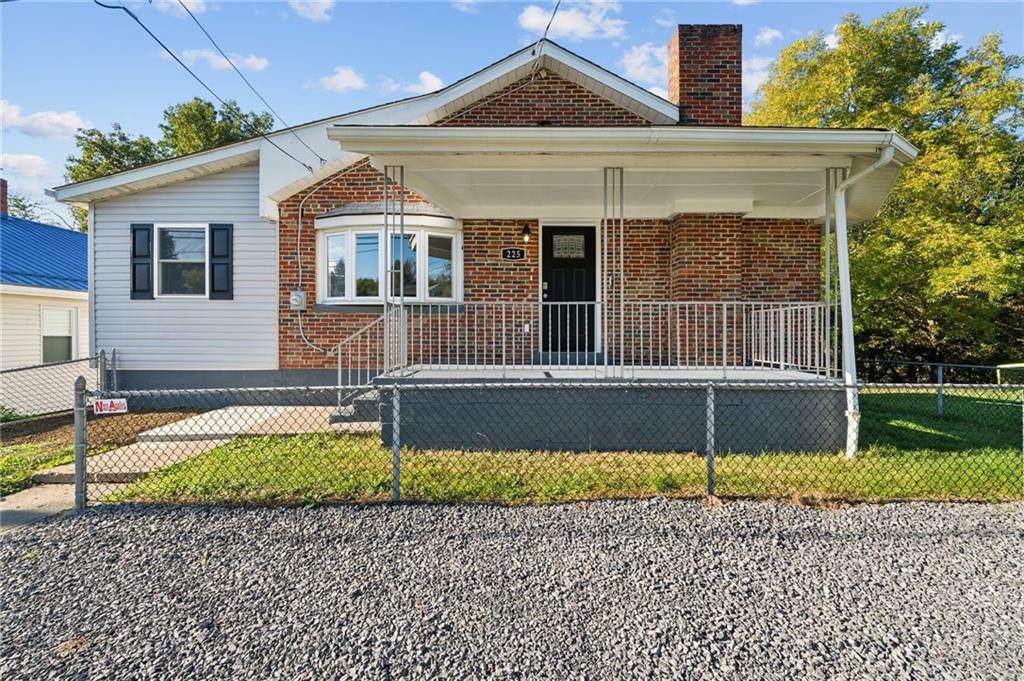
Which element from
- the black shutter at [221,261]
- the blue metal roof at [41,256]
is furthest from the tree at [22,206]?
the black shutter at [221,261]

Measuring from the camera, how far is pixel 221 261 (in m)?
9.18

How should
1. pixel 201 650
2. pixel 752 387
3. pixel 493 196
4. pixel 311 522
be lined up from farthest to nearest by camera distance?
pixel 493 196, pixel 752 387, pixel 311 522, pixel 201 650

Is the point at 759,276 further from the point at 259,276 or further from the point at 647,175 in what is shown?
the point at 259,276

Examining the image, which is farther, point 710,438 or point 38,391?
point 38,391

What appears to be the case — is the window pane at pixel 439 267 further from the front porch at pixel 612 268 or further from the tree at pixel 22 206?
the tree at pixel 22 206

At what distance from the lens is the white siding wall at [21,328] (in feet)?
34.8

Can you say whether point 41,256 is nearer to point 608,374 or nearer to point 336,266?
point 336,266

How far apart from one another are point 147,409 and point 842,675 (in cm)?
1030

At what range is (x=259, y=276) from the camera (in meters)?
9.19

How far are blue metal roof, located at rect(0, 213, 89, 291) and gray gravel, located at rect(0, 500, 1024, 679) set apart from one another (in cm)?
1035

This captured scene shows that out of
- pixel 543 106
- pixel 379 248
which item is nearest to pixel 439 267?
pixel 379 248

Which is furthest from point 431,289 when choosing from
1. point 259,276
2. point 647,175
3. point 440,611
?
point 440,611

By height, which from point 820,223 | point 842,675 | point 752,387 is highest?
point 820,223

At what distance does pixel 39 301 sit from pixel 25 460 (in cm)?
763
